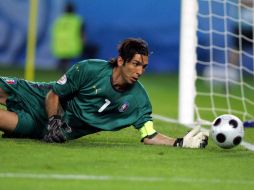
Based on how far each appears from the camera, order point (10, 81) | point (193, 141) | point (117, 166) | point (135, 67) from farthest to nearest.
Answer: point (10, 81)
point (193, 141)
point (135, 67)
point (117, 166)

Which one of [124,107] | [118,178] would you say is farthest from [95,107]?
[118,178]

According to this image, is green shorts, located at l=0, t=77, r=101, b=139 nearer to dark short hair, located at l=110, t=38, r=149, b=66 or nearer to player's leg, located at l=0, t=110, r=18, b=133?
player's leg, located at l=0, t=110, r=18, b=133

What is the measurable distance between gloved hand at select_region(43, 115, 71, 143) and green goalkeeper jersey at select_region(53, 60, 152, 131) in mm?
232

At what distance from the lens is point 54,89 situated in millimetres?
7656

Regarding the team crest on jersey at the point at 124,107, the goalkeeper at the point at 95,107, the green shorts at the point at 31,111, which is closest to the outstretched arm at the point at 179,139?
the goalkeeper at the point at 95,107

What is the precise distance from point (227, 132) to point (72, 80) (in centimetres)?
140

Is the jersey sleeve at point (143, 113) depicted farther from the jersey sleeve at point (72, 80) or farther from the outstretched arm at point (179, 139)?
the jersey sleeve at point (72, 80)

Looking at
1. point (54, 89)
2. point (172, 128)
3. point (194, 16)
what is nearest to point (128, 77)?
point (54, 89)

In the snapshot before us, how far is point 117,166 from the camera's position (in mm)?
6449

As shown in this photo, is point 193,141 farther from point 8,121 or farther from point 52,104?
point 8,121

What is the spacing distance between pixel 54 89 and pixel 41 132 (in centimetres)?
49

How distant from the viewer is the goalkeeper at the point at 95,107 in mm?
7516

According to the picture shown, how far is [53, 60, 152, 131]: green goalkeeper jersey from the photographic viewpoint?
25.0 ft

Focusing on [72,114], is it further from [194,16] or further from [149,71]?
[149,71]
